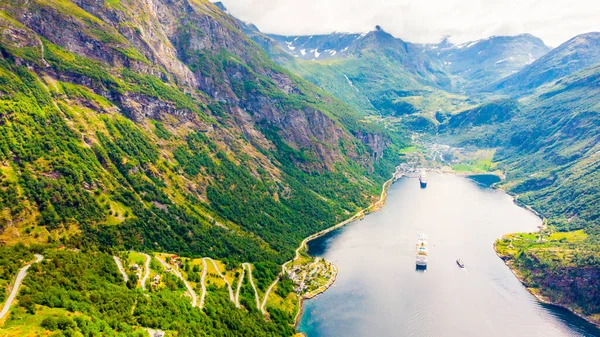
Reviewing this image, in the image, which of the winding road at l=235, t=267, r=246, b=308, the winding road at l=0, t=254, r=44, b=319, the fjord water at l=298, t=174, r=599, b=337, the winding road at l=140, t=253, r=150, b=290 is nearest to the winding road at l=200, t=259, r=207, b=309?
the winding road at l=235, t=267, r=246, b=308

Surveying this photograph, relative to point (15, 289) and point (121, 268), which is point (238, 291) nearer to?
point (121, 268)

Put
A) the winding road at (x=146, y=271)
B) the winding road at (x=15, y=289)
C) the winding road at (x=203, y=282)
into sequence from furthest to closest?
the winding road at (x=203, y=282), the winding road at (x=146, y=271), the winding road at (x=15, y=289)

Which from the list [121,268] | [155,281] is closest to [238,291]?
[155,281]

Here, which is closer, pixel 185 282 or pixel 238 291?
pixel 185 282

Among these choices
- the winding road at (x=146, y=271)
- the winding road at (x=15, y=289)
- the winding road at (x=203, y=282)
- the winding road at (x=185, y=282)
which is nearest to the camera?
the winding road at (x=15, y=289)

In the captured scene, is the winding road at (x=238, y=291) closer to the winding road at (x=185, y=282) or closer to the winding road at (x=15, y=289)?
the winding road at (x=185, y=282)

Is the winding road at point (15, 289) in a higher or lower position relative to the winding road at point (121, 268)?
lower

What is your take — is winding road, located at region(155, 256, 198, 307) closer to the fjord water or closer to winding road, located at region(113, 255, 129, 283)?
winding road, located at region(113, 255, 129, 283)

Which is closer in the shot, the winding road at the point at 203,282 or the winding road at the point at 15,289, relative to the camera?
the winding road at the point at 15,289

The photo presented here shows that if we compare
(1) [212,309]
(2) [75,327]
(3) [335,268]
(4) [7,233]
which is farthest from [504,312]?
(4) [7,233]

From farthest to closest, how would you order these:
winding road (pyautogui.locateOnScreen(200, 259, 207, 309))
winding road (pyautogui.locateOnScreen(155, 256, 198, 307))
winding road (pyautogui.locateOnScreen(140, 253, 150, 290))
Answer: winding road (pyautogui.locateOnScreen(200, 259, 207, 309)) → winding road (pyautogui.locateOnScreen(155, 256, 198, 307)) → winding road (pyautogui.locateOnScreen(140, 253, 150, 290))

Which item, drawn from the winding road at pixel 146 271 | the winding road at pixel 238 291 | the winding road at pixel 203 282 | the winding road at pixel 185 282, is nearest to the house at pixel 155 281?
the winding road at pixel 146 271
